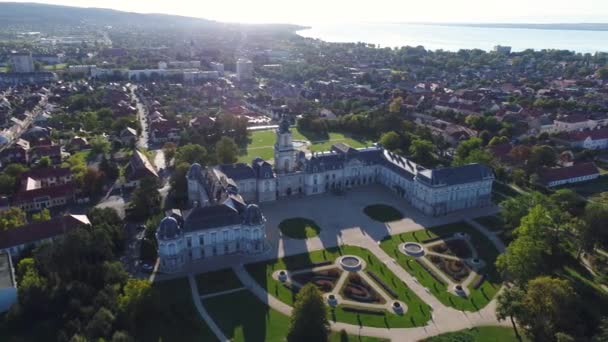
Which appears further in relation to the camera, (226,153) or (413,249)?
(226,153)

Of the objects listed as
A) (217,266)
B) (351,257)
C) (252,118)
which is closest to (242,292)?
(217,266)

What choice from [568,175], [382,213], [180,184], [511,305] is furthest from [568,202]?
[180,184]

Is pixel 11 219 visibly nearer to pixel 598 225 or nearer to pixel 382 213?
pixel 382 213

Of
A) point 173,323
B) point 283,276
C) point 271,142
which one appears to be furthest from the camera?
→ point 271,142

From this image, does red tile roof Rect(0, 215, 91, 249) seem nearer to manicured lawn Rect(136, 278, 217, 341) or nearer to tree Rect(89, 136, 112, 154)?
manicured lawn Rect(136, 278, 217, 341)

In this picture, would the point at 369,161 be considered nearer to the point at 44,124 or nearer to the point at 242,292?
the point at 242,292
